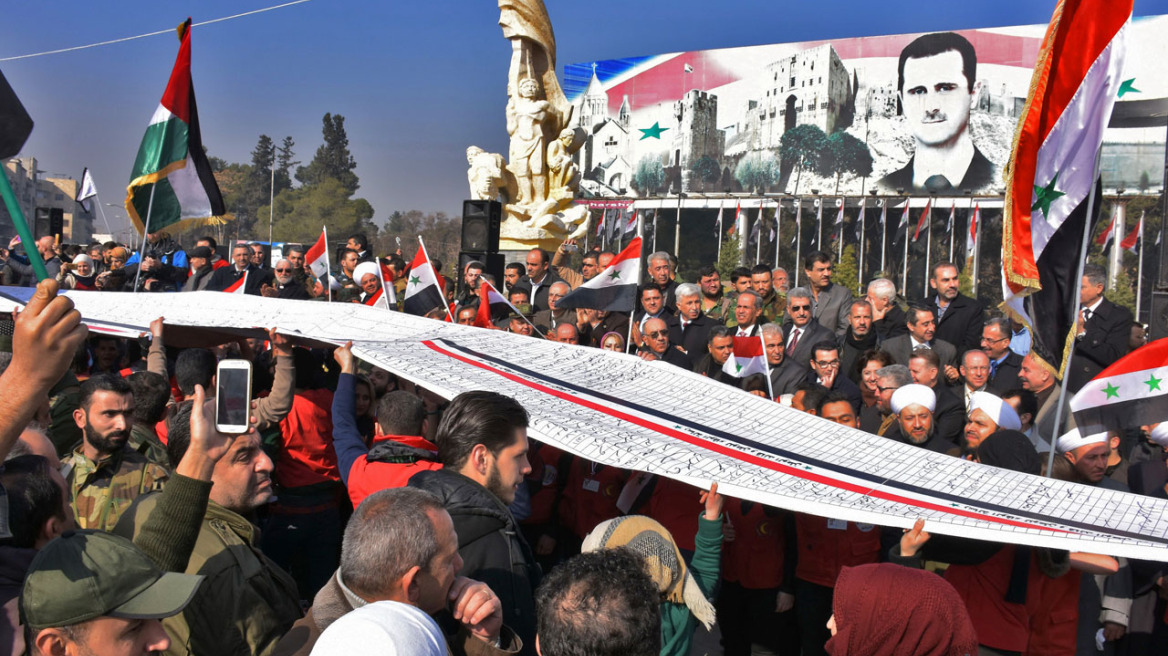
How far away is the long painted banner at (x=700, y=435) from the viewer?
11.5 ft

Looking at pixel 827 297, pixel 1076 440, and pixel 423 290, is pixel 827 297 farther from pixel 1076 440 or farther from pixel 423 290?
pixel 1076 440

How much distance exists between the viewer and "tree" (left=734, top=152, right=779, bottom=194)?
60.7 m

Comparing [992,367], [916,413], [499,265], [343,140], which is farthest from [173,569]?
[343,140]

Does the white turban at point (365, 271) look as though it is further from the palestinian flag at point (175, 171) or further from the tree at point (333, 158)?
the tree at point (333, 158)

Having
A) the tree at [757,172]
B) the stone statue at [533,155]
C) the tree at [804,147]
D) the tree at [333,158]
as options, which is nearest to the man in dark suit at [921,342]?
the stone statue at [533,155]

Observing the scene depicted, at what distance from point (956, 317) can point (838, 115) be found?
53626 millimetres

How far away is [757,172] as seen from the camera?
2413 inches

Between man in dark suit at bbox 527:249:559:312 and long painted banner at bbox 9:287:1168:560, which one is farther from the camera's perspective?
man in dark suit at bbox 527:249:559:312

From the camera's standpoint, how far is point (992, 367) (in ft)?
23.1

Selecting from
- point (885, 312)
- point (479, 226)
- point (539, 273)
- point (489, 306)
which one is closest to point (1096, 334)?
point (885, 312)

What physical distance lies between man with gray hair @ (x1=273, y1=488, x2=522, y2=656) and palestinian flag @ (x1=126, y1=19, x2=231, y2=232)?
5532 millimetres

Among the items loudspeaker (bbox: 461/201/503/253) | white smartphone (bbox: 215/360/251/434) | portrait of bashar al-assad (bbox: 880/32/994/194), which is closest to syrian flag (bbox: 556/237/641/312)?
white smartphone (bbox: 215/360/251/434)

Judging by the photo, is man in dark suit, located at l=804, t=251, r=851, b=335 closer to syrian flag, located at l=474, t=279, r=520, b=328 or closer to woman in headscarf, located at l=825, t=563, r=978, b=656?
syrian flag, located at l=474, t=279, r=520, b=328

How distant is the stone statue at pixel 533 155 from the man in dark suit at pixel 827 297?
863 centimetres
